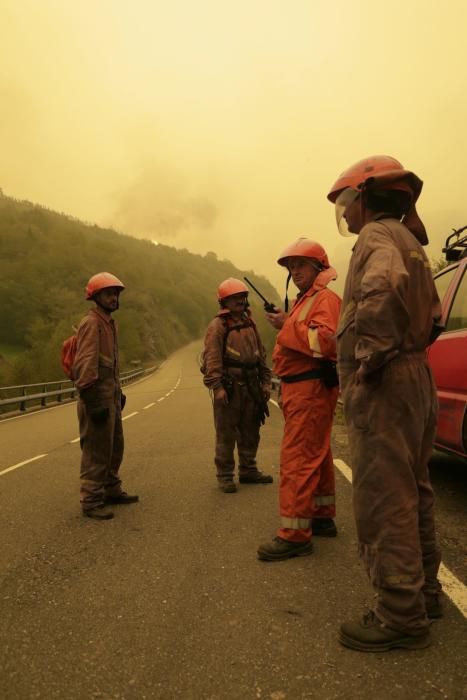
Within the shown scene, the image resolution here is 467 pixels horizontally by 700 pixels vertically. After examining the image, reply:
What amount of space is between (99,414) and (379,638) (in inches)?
124

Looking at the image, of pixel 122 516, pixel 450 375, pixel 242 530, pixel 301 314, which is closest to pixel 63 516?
pixel 122 516

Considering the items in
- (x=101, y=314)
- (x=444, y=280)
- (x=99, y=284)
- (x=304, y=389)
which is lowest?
(x=304, y=389)

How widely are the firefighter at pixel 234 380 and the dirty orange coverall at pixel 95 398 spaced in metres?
1.07

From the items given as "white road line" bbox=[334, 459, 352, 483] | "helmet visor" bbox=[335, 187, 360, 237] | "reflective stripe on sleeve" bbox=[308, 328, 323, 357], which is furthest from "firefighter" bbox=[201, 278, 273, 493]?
"helmet visor" bbox=[335, 187, 360, 237]

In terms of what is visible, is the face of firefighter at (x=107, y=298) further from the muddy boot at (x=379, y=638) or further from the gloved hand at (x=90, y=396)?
the muddy boot at (x=379, y=638)

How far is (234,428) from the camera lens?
5.80 m

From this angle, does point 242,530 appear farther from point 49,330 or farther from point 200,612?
point 49,330

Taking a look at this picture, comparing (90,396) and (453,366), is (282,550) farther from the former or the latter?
(90,396)

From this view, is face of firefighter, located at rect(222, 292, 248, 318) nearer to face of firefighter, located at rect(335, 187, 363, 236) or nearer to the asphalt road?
the asphalt road

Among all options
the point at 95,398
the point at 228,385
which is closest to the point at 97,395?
the point at 95,398

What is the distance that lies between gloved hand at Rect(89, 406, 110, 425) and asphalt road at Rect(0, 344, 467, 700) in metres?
0.90

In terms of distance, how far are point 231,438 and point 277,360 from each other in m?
2.05

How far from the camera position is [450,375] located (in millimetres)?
4492

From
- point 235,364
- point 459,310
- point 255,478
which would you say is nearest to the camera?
point 459,310
